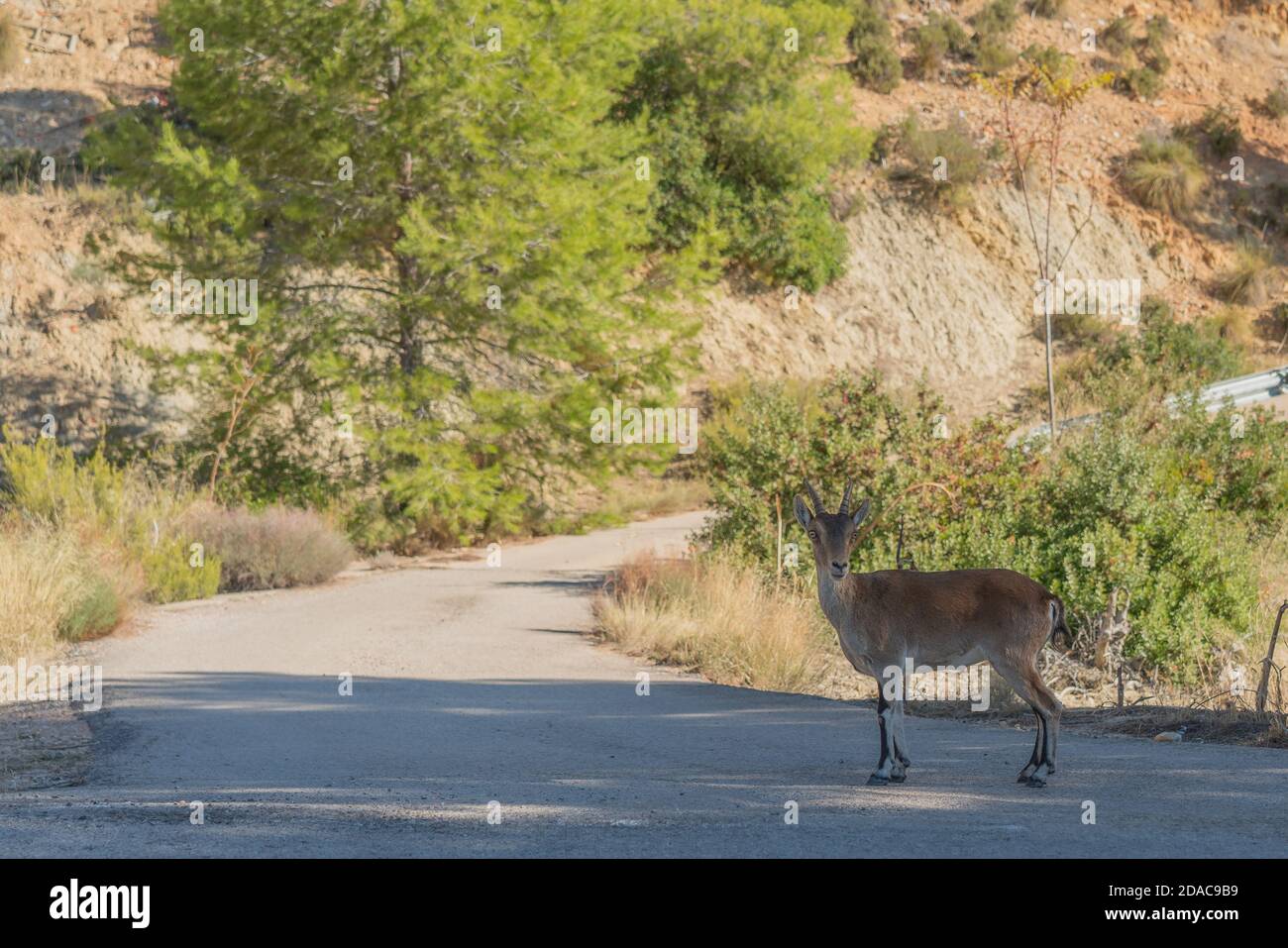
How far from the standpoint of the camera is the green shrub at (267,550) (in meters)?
21.6

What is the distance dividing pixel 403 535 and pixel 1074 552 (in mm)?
14012

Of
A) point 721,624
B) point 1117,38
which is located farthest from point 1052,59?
point 721,624

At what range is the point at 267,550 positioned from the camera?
71.6 feet

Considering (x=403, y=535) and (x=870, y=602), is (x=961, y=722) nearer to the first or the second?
(x=870, y=602)

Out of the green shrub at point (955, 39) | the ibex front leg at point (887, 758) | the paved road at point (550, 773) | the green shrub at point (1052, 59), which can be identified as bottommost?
the paved road at point (550, 773)

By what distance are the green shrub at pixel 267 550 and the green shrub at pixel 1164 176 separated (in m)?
32.0

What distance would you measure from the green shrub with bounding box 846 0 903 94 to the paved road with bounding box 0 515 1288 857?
35.2m

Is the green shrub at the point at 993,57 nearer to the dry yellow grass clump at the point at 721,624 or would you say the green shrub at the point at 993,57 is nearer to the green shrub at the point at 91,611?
the dry yellow grass clump at the point at 721,624

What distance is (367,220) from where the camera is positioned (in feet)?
90.0

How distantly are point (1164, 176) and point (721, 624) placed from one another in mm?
35604

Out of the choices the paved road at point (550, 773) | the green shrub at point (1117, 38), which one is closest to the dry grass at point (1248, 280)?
the green shrub at point (1117, 38)

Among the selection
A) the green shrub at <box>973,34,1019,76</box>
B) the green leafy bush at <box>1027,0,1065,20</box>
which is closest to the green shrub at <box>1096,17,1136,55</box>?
the green leafy bush at <box>1027,0,1065,20</box>

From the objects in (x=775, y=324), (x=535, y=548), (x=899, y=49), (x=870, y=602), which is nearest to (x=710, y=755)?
(x=870, y=602)

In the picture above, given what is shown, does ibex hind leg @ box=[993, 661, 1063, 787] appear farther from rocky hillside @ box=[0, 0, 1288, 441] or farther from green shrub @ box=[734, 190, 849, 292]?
green shrub @ box=[734, 190, 849, 292]
